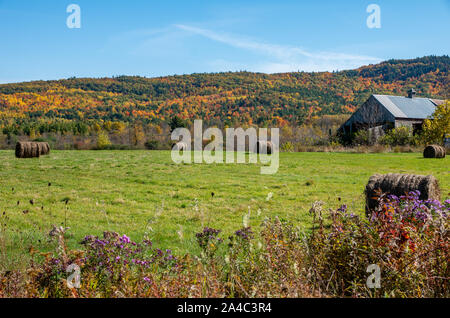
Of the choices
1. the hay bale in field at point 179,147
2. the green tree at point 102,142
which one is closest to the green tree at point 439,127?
the hay bale in field at point 179,147

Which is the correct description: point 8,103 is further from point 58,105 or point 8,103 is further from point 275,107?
point 275,107

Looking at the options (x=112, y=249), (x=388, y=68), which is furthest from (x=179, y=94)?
(x=112, y=249)

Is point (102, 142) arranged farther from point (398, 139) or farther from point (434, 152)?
point (434, 152)

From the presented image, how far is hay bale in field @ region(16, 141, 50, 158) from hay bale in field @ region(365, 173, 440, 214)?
25597 mm

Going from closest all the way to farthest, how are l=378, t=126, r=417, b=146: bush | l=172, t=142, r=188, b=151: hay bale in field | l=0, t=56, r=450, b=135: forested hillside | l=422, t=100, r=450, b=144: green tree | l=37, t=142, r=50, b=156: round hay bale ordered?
1. l=37, t=142, r=50, b=156: round hay bale
2. l=422, t=100, r=450, b=144: green tree
3. l=378, t=126, r=417, b=146: bush
4. l=172, t=142, r=188, b=151: hay bale in field
5. l=0, t=56, r=450, b=135: forested hillside

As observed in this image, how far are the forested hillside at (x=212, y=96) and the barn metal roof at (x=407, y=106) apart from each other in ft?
86.8

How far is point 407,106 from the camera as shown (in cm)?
4228

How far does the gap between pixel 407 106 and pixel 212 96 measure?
215 ft

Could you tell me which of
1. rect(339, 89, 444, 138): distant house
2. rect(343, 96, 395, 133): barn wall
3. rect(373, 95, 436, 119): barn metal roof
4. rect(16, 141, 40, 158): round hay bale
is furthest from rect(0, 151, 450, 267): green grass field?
rect(373, 95, 436, 119): barn metal roof

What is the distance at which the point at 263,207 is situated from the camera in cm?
885

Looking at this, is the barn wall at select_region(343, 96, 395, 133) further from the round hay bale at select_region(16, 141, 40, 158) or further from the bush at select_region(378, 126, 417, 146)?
the round hay bale at select_region(16, 141, 40, 158)

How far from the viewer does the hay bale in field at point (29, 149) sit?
2558cm

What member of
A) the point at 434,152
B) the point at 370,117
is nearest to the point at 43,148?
the point at 434,152

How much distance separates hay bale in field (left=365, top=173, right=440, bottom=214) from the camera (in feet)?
22.6
